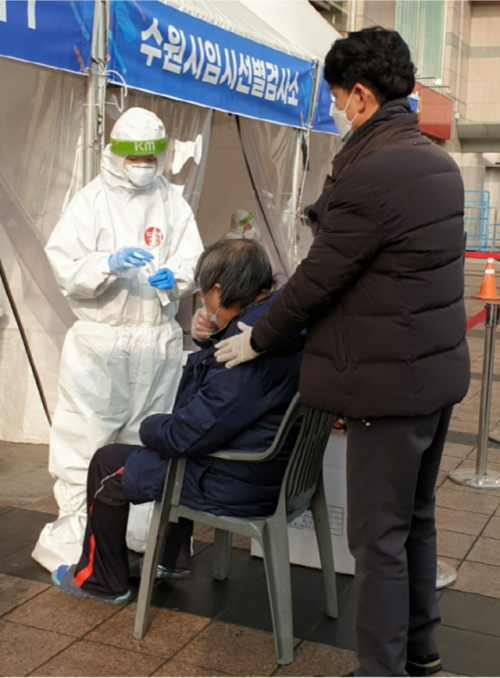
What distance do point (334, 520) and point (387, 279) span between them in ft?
4.69

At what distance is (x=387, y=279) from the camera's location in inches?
86.7

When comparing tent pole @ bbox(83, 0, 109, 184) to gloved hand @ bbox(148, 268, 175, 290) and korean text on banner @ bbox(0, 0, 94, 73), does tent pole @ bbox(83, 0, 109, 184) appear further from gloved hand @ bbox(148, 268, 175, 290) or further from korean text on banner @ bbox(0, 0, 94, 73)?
gloved hand @ bbox(148, 268, 175, 290)

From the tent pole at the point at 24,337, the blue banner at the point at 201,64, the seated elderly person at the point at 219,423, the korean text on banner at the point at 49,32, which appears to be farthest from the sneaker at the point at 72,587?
the blue banner at the point at 201,64

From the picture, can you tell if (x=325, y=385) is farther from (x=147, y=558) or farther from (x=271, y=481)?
(x=147, y=558)

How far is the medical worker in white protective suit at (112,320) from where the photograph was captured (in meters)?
3.48

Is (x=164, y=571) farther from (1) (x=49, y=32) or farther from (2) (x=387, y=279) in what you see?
(1) (x=49, y=32)

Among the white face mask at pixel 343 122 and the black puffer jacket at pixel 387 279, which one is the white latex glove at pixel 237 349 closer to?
the black puffer jacket at pixel 387 279

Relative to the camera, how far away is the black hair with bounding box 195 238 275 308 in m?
2.79

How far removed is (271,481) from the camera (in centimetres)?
278

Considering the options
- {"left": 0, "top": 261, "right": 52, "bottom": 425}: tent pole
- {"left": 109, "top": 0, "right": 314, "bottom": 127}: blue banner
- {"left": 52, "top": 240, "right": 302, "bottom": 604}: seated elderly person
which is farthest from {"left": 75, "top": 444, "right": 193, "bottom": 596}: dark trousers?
{"left": 109, "top": 0, "right": 314, "bottom": 127}: blue banner

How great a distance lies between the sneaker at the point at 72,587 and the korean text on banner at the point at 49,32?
2.14m

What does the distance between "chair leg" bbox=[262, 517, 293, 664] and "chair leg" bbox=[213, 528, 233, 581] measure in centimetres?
65

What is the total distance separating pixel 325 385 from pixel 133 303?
146 cm

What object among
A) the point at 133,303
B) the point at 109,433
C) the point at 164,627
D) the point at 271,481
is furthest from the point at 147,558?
the point at 133,303
